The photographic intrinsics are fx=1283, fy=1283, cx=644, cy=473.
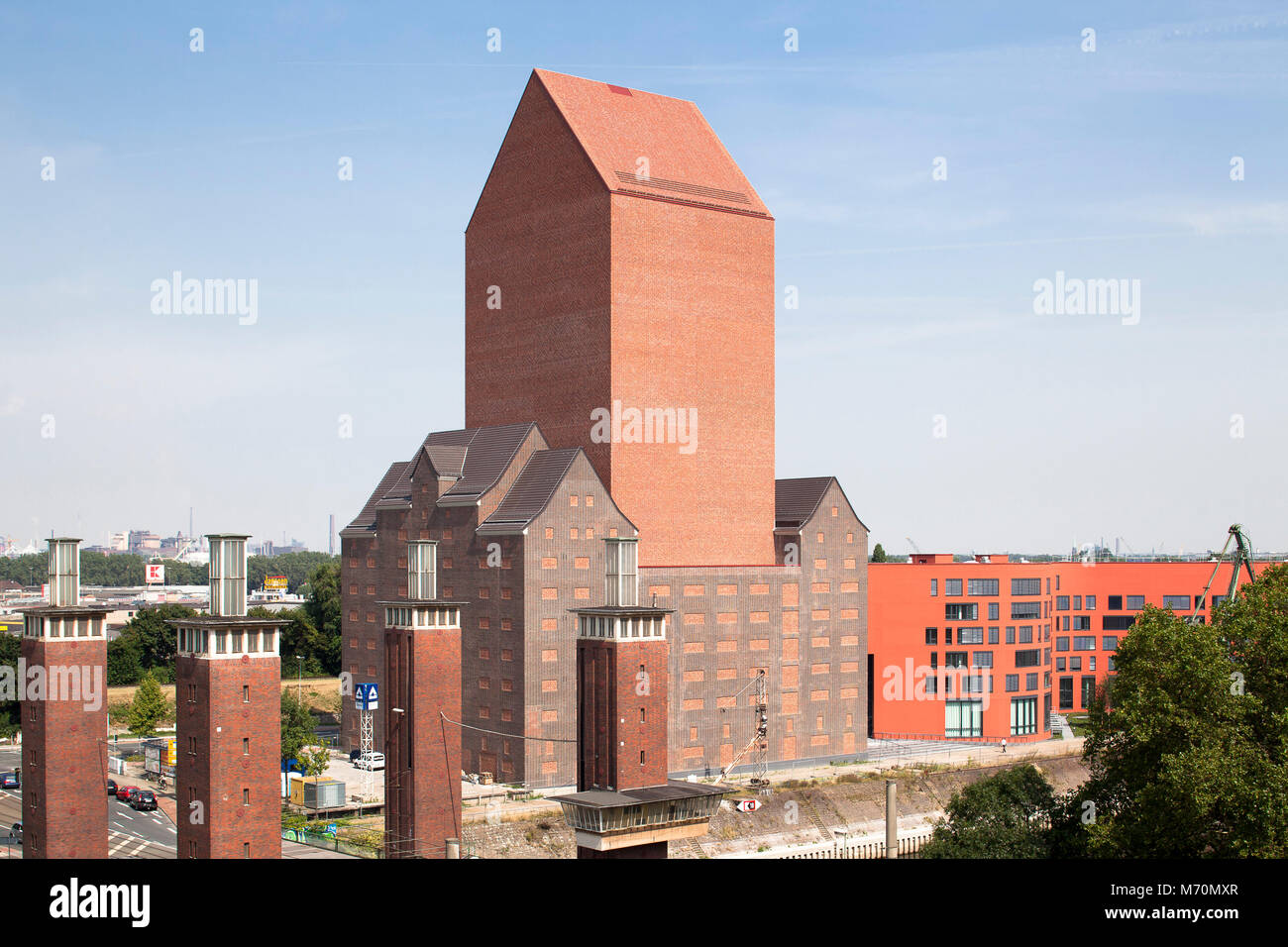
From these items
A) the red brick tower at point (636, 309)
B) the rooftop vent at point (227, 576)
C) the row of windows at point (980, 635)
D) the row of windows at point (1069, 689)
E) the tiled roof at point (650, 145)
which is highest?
the tiled roof at point (650, 145)

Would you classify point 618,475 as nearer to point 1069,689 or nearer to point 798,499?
point 798,499

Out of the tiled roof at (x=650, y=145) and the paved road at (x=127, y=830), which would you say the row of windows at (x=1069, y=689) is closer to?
the tiled roof at (x=650, y=145)

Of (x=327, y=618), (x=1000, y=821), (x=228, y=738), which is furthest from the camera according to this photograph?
(x=327, y=618)

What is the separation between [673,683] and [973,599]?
1345 inches

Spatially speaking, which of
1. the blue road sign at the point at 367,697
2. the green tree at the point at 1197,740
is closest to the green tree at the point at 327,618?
the blue road sign at the point at 367,697

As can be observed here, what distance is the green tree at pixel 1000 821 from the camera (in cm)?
5481

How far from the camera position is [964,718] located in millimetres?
105188

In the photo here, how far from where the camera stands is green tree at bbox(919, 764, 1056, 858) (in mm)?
54812

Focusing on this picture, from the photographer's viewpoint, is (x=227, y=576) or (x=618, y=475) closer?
(x=227, y=576)

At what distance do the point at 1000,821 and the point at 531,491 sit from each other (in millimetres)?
37727

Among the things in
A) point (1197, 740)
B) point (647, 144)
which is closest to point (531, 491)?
point (647, 144)

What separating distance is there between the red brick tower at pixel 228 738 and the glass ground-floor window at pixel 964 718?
222 ft

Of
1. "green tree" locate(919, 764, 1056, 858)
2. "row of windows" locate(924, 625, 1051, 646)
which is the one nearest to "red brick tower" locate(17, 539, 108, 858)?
"green tree" locate(919, 764, 1056, 858)
